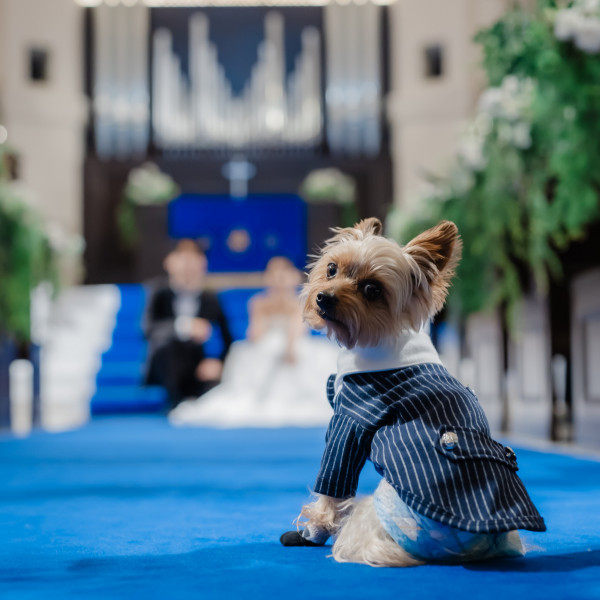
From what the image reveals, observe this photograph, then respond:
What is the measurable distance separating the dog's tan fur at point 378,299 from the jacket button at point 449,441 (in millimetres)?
249

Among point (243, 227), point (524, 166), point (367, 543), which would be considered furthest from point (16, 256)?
point (243, 227)

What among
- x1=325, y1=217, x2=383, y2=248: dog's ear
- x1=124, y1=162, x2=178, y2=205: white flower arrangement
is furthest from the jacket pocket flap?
x1=124, y1=162, x2=178, y2=205: white flower arrangement

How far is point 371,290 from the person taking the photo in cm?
200

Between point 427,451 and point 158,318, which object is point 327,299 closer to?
point 427,451

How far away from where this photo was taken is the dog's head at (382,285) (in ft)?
6.51

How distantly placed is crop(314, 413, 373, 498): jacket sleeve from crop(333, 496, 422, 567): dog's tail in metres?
0.06

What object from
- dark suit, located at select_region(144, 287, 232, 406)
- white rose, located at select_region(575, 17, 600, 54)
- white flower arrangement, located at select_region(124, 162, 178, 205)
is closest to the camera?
white rose, located at select_region(575, 17, 600, 54)

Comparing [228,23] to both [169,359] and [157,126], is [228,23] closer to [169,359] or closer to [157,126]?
[157,126]

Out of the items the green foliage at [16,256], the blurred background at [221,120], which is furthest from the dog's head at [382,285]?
the blurred background at [221,120]

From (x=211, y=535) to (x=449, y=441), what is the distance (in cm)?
90

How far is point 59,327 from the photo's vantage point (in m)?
10.7

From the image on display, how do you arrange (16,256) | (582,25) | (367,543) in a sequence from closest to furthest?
(367,543) < (582,25) < (16,256)

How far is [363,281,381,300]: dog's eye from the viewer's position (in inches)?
78.7

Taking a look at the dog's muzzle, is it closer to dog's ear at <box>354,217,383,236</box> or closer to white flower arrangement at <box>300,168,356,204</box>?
dog's ear at <box>354,217,383,236</box>
